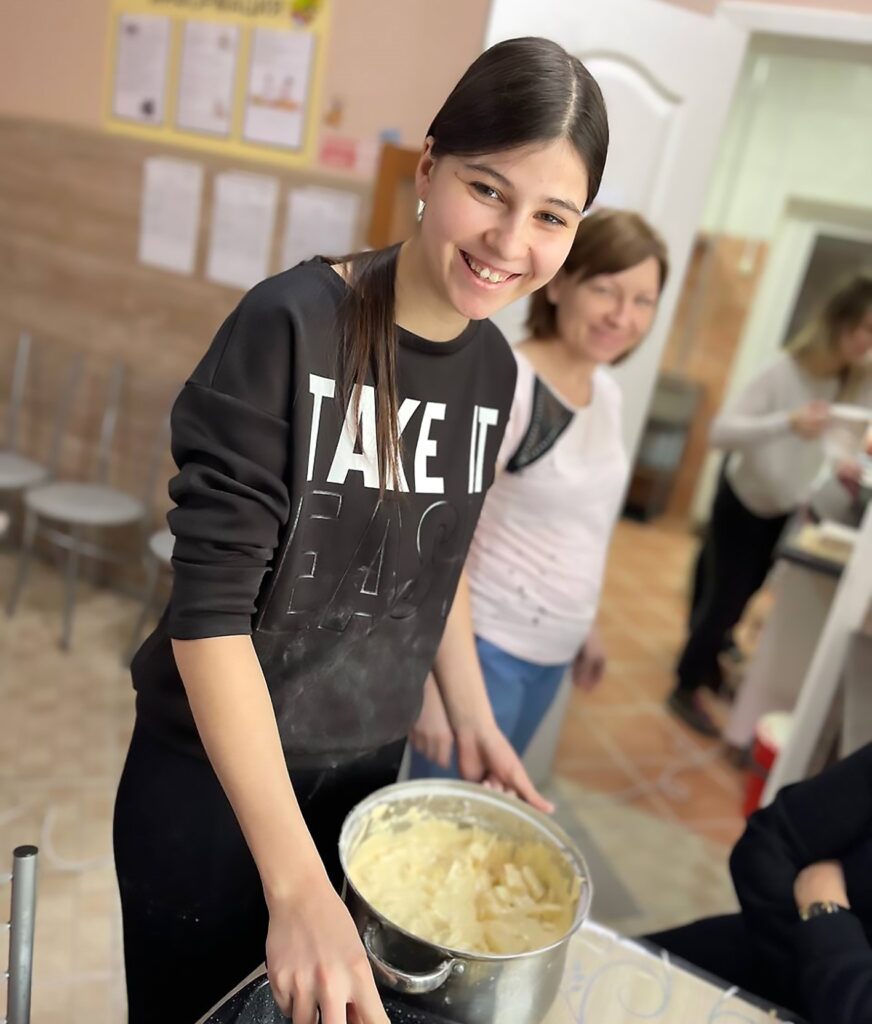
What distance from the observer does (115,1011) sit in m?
1.55

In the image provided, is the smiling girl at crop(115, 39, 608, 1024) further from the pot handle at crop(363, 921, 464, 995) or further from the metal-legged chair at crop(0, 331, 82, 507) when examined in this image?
the metal-legged chair at crop(0, 331, 82, 507)

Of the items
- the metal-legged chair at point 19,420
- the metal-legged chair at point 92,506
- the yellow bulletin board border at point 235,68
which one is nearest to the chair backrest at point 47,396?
the metal-legged chair at point 19,420

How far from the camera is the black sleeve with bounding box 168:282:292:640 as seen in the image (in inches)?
24.7

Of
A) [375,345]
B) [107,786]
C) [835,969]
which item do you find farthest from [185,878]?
[107,786]

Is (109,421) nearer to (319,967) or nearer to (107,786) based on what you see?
(107,786)

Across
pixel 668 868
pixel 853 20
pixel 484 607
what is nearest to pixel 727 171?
pixel 853 20

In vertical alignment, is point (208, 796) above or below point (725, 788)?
above

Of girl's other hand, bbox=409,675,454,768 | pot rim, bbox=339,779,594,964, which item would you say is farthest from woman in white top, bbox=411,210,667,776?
pot rim, bbox=339,779,594,964

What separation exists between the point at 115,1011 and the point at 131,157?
2260 millimetres

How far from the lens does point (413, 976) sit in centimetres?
63

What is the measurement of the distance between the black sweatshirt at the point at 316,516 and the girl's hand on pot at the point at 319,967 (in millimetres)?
200

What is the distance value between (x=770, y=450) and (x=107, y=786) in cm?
201

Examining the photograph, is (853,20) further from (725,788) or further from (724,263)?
(724,263)

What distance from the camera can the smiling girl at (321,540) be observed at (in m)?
0.63
